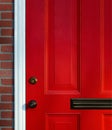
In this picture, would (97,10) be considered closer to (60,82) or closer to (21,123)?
(60,82)

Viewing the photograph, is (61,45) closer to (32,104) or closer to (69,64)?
(69,64)

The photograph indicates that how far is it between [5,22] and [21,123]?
921mm

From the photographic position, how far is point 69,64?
2096 millimetres

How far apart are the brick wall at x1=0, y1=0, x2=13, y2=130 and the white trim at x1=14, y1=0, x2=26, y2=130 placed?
0.05 m

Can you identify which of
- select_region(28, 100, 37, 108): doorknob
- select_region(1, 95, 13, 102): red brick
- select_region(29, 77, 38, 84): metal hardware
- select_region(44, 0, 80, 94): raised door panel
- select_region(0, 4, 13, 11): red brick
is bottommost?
select_region(28, 100, 37, 108): doorknob

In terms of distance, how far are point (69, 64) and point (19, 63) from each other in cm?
45

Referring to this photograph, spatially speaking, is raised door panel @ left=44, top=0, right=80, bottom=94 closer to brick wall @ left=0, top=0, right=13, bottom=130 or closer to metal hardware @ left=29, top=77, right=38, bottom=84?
metal hardware @ left=29, top=77, right=38, bottom=84

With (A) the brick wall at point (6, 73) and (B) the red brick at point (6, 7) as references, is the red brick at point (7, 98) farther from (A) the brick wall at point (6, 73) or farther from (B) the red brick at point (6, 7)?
(B) the red brick at point (6, 7)

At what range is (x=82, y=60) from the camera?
209cm

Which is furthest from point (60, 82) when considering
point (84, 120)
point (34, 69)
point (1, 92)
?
point (1, 92)

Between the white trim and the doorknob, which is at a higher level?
the white trim

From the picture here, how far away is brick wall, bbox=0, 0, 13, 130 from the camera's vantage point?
2049 millimetres

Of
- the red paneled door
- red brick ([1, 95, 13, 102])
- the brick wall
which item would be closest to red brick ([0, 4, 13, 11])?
the brick wall

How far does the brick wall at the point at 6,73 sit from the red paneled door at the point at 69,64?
152 millimetres
